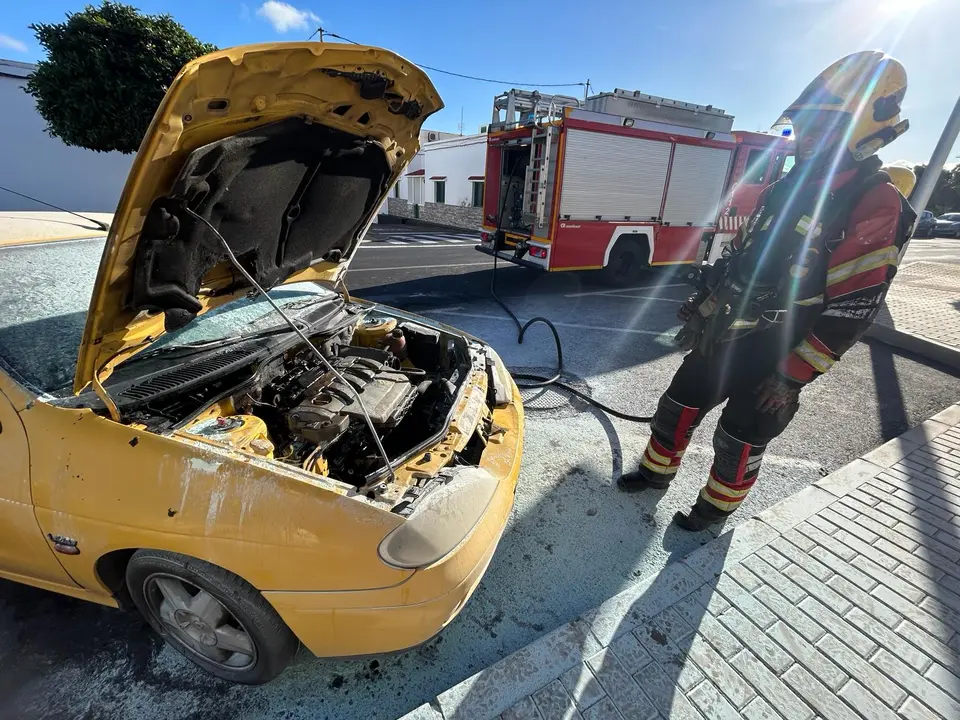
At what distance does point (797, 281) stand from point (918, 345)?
484 centimetres

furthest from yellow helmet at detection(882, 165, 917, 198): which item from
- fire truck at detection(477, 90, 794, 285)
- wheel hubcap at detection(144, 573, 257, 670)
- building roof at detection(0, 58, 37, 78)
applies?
building roof at detection(0, 58, 37, 78)

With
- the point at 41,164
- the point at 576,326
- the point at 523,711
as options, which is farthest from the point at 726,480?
the point at 41,164

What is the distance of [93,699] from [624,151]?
8217mm

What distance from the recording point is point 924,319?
621cm

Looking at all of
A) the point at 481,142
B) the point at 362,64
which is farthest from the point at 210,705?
the point at 481,142

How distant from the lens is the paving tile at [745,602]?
1.94 meters

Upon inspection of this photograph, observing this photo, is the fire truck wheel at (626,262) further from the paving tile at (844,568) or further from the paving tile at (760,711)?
the paving tile at (760,711)

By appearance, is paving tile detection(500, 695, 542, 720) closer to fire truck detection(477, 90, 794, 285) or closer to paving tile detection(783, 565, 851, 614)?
paving tile detection(783, 565, 851, 614)

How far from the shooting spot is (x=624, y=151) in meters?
7.26

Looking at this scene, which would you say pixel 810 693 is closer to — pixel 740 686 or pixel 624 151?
pixel 740 686

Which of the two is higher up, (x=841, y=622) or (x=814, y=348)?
(x=814, y=348)

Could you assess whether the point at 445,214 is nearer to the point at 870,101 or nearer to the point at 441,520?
the point at 870,101

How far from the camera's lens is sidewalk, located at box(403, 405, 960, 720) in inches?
63.3

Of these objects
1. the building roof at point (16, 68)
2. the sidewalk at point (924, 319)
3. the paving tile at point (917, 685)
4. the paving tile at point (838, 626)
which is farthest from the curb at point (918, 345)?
the building roof at point (16, 68)
